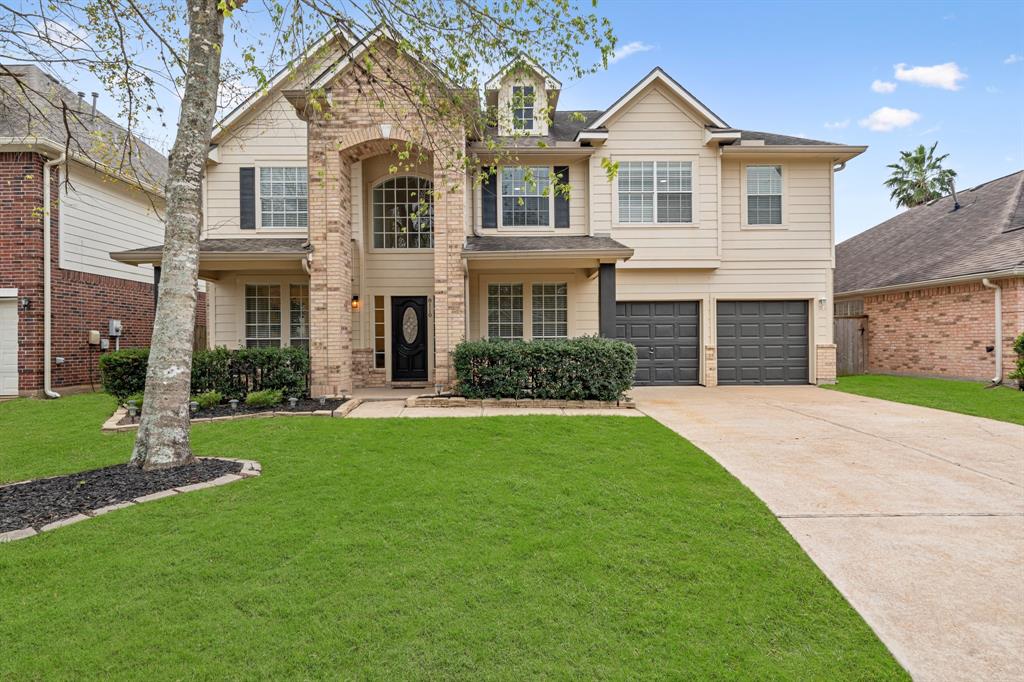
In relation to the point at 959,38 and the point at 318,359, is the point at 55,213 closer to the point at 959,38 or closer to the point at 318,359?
the point at 318,359

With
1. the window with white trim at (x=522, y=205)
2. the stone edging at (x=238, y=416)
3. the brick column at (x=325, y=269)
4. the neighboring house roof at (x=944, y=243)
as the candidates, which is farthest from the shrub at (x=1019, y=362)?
the brick column at (x=325, y=269)

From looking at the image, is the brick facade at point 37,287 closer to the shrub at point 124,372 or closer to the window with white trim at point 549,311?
the shrub at point 124,372

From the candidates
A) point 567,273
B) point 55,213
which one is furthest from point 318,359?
point 55,213

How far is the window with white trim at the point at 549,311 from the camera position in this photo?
12.4 m

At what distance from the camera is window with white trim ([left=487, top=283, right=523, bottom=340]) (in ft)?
40.7

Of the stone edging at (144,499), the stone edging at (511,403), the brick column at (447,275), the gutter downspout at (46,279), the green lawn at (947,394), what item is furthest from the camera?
the gutter downspout at (46,279)

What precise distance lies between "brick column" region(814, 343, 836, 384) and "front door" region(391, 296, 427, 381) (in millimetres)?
9861

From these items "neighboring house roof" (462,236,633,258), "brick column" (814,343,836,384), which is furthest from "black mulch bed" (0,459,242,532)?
"brick column" (814,343,836,384)

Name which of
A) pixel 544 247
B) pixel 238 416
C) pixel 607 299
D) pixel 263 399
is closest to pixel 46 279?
pixel 263 399

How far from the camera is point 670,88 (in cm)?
1208

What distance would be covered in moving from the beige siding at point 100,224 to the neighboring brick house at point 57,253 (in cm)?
2

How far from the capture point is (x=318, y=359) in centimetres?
970

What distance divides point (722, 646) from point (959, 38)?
60.4 feet

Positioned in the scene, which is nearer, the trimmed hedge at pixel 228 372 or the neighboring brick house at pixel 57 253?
the trimmed hedge at pixel 228 372
